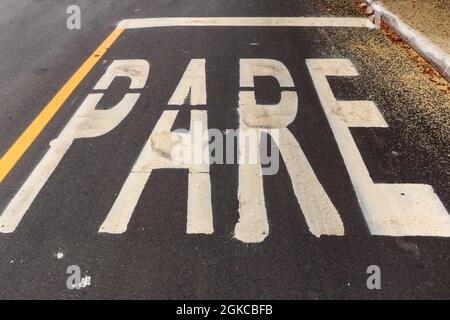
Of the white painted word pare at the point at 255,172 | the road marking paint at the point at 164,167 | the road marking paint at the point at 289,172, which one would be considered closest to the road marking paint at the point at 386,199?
the white painted word pare at the point at 255,172

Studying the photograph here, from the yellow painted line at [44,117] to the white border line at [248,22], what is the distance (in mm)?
1291

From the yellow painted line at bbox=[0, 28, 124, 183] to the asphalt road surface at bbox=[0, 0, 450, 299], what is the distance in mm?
A: 23

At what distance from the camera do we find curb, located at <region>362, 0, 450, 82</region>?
5.69 metres

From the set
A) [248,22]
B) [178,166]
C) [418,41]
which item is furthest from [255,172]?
[248,22]

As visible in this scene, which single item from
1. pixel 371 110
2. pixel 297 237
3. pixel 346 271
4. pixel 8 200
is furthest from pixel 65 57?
pixel 346 271

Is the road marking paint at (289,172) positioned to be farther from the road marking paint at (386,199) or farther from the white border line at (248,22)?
the white border line at (248,22)

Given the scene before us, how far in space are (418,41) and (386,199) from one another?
3.73 meters

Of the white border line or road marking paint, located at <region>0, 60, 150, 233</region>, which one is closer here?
road marking paint, located at <region>0, 60, 150, 233</region>

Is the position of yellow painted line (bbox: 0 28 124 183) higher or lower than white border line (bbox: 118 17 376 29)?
lower

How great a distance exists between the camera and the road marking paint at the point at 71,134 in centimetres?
362

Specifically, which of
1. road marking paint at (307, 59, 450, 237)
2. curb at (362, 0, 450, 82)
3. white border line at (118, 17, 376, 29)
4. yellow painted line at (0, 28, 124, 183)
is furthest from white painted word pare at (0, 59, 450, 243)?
white border line at (118, 17, 376, 29)

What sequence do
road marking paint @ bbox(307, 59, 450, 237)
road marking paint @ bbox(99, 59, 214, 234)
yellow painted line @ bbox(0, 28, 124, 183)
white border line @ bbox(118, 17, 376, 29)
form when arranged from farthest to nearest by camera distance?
white border line @ bbox(118, 17, 376, 29) < yellow painted line @ bbox(0, 28, 124, 183) < road marking paint @ bbox(99, 59, 214, 234) < road marking paint @ bbox(307, 59, 450, 237)

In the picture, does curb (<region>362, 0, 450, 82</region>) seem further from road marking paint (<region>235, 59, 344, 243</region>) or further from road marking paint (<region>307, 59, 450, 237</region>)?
road marking paint (<region>235, 59, 344, 243</region>)

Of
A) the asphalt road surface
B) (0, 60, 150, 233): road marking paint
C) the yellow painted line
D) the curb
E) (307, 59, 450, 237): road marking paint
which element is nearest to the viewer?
the asphalt road surface
